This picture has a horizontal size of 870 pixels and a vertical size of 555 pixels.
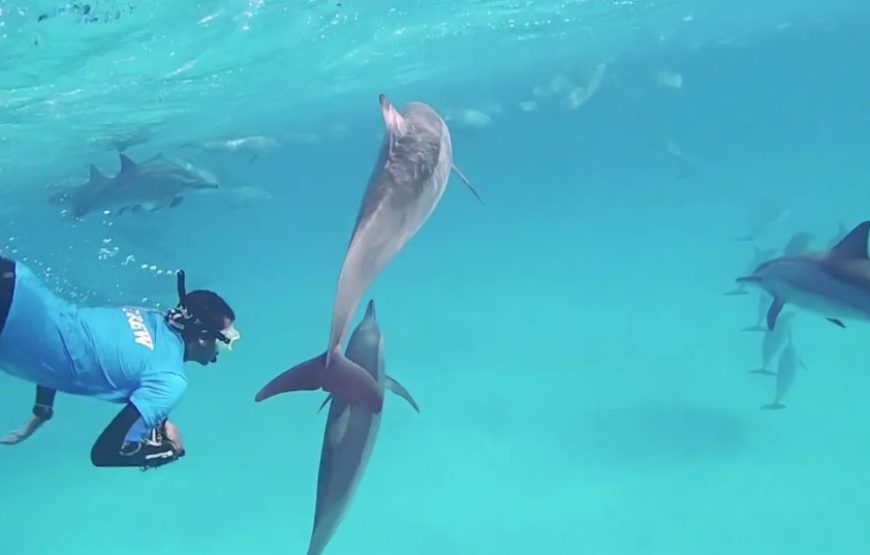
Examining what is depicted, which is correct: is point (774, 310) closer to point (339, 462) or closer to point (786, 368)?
point (339, 462)

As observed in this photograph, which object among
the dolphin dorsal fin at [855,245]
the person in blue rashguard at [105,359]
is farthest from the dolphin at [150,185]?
the dolphin dorsal fin at [855,245]

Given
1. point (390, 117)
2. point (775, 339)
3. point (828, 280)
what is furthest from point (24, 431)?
point (775, 339)

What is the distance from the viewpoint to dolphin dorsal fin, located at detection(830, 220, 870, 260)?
628cm

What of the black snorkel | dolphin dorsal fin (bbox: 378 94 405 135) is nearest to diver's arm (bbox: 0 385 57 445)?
the black snorkel

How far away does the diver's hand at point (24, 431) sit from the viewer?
5.38 metres

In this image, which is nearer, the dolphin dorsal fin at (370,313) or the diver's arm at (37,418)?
the diver's arm at (37,418)

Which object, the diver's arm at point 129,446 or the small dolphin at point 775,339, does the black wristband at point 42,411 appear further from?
the small dolphin at point 775,339

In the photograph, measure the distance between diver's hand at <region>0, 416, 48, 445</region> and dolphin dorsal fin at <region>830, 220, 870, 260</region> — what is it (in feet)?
19.3

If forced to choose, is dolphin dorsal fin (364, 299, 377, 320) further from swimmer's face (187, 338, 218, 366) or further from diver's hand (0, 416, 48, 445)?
diver's hand (0, 416, 48, 445)

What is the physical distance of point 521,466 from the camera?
61.9ft

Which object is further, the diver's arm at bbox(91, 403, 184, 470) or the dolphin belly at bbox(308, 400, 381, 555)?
the dolphin belly at bbox(308, 400, 381, 555)

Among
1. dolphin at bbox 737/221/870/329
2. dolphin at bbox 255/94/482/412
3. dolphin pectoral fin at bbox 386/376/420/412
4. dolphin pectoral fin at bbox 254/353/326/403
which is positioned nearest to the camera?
dolphin at bbox 255/94/482/412

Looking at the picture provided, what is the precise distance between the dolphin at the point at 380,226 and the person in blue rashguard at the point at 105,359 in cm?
151

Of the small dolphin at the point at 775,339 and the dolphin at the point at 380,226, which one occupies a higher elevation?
the dolphin at the point at 380,226
